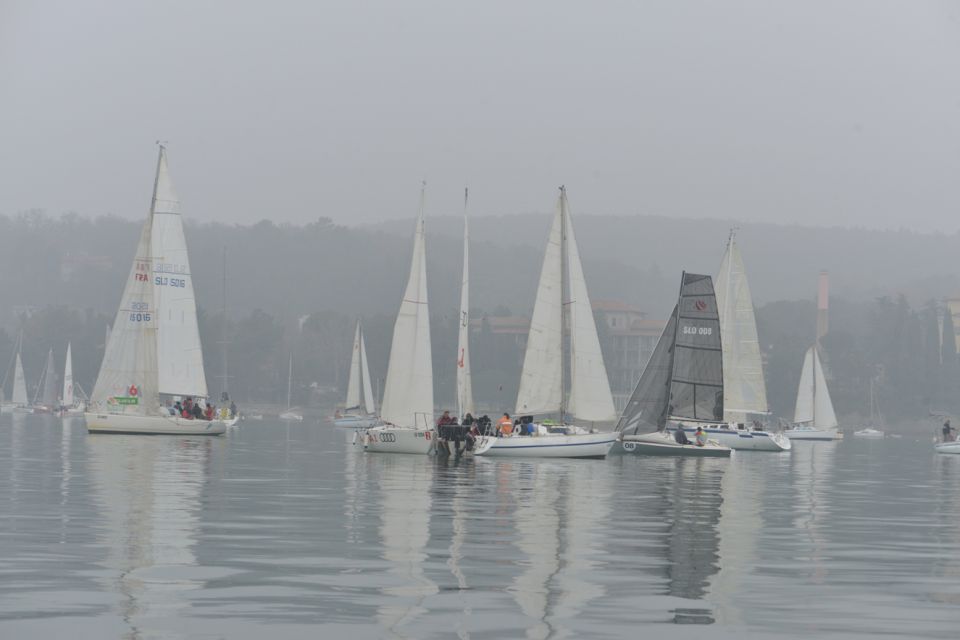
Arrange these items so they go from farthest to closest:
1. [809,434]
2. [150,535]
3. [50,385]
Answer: [50,385]
[809,434]
[150,535]

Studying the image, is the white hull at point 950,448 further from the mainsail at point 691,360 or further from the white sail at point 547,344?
the white sail at point 547,344

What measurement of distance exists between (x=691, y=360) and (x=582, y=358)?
9.86 meters

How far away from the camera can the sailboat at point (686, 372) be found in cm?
6391

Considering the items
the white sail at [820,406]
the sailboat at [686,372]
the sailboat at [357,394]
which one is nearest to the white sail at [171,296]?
the sailboat at [686,372]

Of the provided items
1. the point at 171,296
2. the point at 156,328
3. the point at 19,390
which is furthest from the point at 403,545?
the point at 19,390

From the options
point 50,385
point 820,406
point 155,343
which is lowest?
point 820,406

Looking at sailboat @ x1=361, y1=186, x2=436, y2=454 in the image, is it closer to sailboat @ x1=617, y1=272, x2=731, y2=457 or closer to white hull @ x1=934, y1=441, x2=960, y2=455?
sailboat @ x1=617, y1=272, x2=731, y2=457

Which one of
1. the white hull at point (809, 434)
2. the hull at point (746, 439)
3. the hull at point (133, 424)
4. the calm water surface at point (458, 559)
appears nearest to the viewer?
the calm water surface at point (458, 559)

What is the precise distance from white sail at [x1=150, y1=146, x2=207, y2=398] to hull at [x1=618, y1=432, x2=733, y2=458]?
860 inches

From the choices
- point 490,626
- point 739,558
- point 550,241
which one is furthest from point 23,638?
point 550,241

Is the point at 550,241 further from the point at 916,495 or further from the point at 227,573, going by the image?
the point at 227,573

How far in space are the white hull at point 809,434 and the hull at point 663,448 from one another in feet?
177

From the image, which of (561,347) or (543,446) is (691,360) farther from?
(543,446)

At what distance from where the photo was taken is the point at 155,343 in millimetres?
67562
